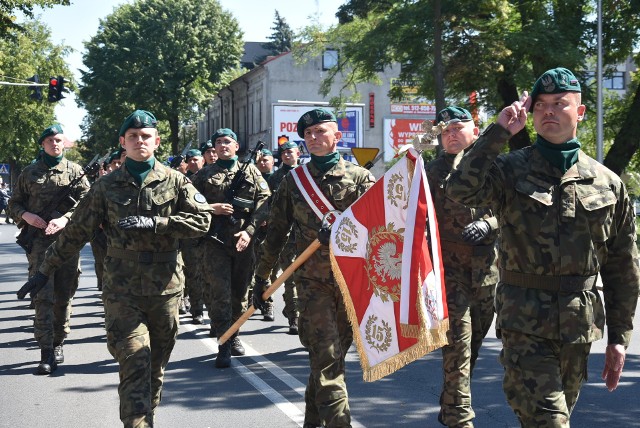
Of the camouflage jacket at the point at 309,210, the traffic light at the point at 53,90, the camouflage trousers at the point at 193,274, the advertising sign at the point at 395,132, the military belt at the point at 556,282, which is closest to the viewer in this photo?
the military belt at the point at 556,282

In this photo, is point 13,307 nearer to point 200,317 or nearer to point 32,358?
point 200,317

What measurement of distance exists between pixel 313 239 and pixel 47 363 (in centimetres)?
380

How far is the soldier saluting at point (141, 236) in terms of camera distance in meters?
5.77

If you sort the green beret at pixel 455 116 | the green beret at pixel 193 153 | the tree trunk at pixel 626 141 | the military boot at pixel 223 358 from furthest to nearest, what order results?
1. the tree trunk at pixel 626 141
2. the green beret at pixel 193 153
3. the military boot at pixel 223 358
4. the green beret at pixel 455 116

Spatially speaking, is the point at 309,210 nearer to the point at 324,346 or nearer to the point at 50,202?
the point at 324,346

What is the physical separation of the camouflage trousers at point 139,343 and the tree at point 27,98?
57449 mm

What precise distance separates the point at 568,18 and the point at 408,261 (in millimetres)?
20320

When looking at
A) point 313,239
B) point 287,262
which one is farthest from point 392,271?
point 287,262

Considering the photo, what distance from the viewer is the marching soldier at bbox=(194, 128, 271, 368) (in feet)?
30.4

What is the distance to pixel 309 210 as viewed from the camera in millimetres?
5992

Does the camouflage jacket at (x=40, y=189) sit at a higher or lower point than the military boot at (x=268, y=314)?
higher

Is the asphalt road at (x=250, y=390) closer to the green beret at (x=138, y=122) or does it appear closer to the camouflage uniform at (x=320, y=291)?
the camouflage uniform at (x=320, y=291)

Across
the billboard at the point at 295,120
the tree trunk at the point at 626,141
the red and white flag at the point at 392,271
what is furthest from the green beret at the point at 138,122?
the billboard at the point at 295,120

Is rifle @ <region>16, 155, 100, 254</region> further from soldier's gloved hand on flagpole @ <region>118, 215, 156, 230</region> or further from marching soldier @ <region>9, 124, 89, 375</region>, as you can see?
soldier's gloved hand on flagpole @ <region>118, 215, 156, 230</region>
